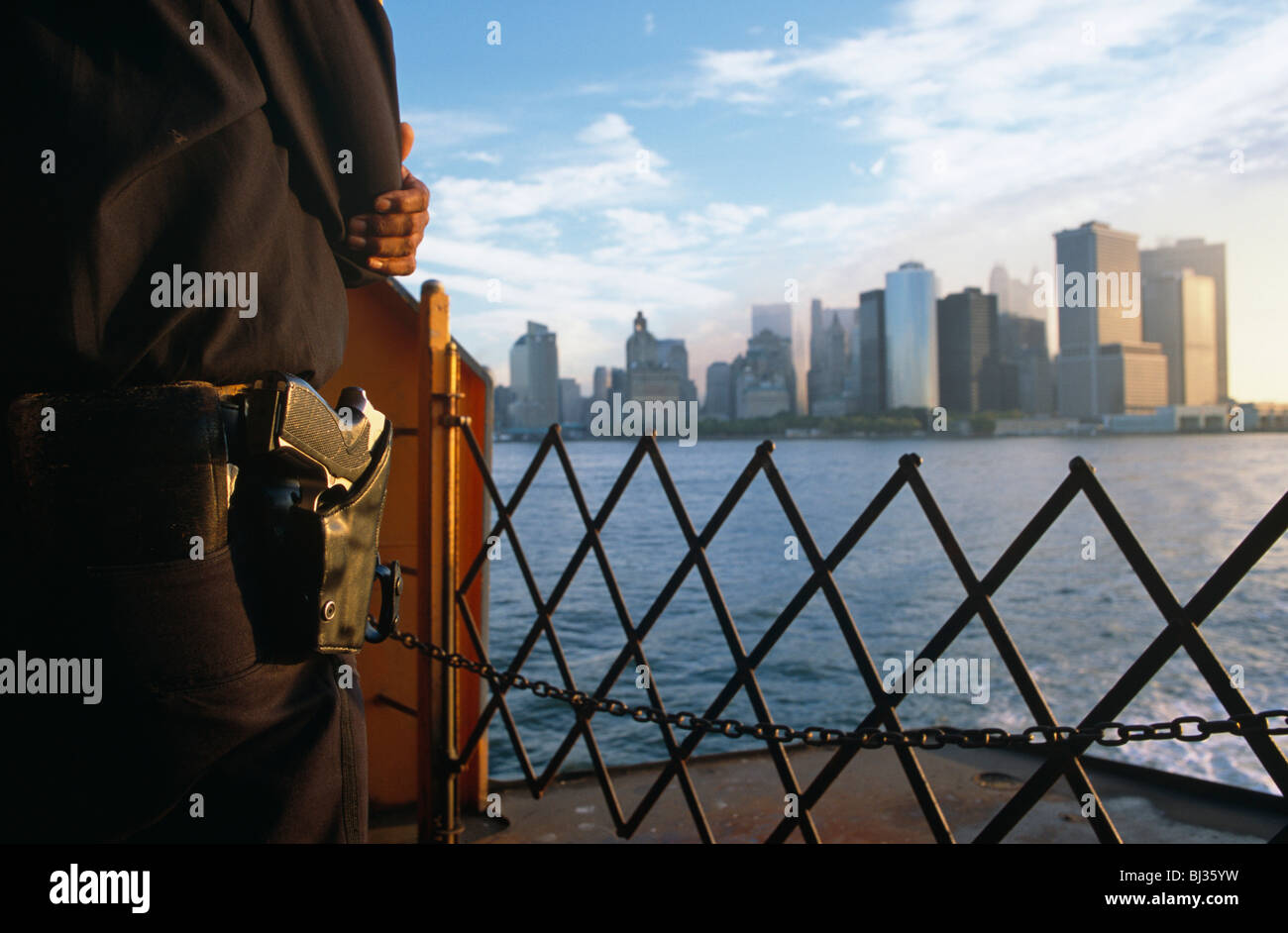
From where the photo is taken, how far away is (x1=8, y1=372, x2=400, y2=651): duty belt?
1.37 m

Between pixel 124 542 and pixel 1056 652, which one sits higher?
pixel 124 542

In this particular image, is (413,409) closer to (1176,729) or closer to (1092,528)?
(1176,729)

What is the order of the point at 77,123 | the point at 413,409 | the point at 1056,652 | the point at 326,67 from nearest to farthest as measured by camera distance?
1. the point at 77,123
2. the point at 326,67
3. the point at 413,409
4. the point at 1056,652

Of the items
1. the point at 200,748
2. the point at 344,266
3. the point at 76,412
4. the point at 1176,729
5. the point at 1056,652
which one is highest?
the point at 344,266

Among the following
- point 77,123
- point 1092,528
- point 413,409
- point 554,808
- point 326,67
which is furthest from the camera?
point 1092,528

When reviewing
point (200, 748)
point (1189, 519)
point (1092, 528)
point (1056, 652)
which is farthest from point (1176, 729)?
point (1189, 519)

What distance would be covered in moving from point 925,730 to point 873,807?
226cm

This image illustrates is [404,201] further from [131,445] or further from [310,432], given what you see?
[131,445]

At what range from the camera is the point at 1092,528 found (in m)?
48.9

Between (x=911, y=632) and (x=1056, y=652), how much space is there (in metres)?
3.54

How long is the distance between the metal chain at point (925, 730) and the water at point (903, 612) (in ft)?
1.91

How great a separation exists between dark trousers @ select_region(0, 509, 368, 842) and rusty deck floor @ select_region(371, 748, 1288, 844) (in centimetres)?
262
